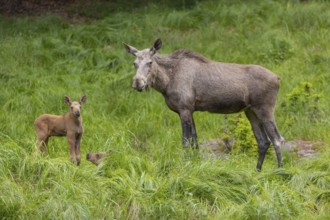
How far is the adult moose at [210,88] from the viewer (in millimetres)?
12641

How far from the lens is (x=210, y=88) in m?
12.8

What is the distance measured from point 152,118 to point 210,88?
9.86 ft

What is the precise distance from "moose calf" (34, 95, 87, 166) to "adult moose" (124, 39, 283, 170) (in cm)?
192

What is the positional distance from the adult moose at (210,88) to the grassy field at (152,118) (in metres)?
0.54

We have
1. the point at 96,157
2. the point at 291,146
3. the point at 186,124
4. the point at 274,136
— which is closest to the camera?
the point at 96,157

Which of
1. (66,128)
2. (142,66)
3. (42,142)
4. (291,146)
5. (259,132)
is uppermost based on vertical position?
(142,66)

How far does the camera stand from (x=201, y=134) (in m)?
14.9

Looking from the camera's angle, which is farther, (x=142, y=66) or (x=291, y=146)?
(x=291, y=146)

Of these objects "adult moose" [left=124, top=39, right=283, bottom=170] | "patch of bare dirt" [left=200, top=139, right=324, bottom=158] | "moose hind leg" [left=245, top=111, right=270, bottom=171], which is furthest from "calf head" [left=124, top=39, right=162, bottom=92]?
"moose hind leg" [left=245, top=111, right=270, bottom=171]

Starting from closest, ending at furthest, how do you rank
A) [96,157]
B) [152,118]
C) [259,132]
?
[96,157] < [259,132] < [152,118]

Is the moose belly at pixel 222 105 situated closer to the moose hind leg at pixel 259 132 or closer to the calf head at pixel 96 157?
the moose hind leg at pixel 259 132

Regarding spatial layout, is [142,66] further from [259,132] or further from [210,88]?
[259,132]

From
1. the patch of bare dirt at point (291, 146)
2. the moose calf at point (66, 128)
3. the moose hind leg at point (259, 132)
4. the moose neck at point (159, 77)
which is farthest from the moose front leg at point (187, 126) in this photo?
the moose calf at point (66, 128)

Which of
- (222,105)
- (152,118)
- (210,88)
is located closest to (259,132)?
(222,105)
